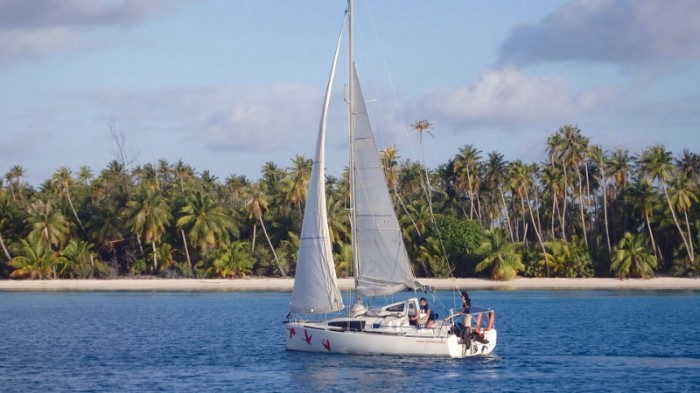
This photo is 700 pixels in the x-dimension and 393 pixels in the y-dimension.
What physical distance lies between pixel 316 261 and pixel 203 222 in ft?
192

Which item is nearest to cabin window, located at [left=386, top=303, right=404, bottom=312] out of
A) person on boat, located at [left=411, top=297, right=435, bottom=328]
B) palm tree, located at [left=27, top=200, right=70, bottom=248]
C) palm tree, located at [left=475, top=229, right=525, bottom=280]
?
person on boat, located at [left=411, top=297, right=435, bottom=328]

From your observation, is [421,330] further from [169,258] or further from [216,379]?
[169,258]

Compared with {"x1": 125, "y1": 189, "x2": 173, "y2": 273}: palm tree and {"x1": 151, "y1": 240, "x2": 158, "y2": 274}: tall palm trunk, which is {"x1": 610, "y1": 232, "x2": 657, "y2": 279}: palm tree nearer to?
{"x1": 125, "y1": 189, "x2": 173, "y2": 273}: palm tree

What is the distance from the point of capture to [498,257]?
9231cm

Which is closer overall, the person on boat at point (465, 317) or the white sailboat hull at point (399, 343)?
the white sailboat hull at point (399, 343)

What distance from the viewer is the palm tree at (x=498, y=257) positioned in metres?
92.1

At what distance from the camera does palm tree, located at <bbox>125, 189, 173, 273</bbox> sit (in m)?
95.1

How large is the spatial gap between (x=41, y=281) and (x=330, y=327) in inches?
2519

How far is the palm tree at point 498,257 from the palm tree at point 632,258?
9314 millimetres

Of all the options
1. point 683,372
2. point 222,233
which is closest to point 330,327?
point 683,372

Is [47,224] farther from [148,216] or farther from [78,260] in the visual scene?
[148,216]

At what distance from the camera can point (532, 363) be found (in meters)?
38.2

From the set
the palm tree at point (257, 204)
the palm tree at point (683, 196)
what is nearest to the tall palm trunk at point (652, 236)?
the palm tree at point (683, 196)

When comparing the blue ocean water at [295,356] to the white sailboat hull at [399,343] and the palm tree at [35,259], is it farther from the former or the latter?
the palm tree at [35,259]
